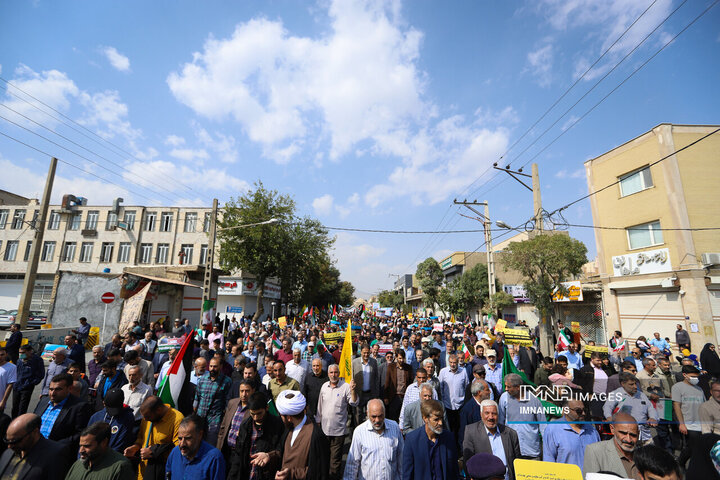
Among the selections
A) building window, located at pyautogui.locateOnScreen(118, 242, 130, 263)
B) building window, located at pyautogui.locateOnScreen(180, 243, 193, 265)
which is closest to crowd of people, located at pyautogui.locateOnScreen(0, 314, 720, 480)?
building window, located at pyautogui.locateOnScreen(180, 243, 193, 265)

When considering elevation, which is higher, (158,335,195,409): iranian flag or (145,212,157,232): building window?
(145,212,157,232): building window

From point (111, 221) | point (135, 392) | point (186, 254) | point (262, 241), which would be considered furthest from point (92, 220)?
point (135, 392)

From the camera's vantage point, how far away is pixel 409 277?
71.8m

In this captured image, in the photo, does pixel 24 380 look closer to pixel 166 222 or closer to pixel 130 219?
pixel 166 222

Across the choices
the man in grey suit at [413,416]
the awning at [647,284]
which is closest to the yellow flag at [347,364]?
the man in grey suit at [413,416]

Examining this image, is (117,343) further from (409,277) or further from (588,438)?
(409,277)

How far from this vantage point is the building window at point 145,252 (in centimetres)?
3688

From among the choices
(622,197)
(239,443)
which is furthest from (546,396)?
(622,197)

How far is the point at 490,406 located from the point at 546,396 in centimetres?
140

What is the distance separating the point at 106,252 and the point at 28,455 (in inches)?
1679

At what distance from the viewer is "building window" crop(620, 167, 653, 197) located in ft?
59.4

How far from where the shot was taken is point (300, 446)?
3.40 meters

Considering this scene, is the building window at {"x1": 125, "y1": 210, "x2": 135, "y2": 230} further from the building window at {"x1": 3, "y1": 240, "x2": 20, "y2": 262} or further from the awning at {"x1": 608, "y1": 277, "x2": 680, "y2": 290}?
the awning at {"x1": 608, "y1": 277, "x2": 680, "y2": 290}

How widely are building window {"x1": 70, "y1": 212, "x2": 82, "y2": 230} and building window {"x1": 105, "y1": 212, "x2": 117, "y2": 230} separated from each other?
3.41 metres
